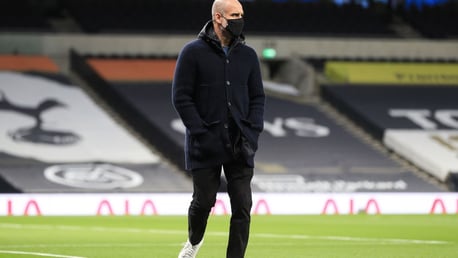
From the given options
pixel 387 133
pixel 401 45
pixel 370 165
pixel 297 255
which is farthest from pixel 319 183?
pixel 297 255

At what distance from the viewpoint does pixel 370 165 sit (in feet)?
103

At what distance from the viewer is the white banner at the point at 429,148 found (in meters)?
31.3

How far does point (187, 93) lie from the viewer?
9.55m

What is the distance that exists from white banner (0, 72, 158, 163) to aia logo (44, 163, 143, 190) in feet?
1.69

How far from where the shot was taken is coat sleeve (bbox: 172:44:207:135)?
31.1 ft

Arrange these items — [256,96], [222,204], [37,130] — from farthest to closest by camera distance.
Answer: [37,130]
[222,204]
[256,96]

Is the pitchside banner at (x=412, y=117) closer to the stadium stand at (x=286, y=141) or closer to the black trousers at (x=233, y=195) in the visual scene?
the stadium stand at (x=286, y=141)

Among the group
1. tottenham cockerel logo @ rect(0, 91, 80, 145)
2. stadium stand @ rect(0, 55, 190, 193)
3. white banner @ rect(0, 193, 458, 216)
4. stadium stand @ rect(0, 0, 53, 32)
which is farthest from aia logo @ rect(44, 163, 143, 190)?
stadium stand @ rect(0, 0, 53, 32)

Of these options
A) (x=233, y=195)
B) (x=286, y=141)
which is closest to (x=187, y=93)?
(x=233, y=195)

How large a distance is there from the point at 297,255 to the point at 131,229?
562 cm

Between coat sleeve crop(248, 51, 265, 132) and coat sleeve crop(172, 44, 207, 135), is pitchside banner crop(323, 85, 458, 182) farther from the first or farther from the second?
coat sleeve crop(172, 44, 207, 135)

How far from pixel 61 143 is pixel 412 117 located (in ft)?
33.1

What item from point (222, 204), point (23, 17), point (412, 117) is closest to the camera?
point (222, 204)

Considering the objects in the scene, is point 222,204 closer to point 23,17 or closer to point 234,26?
point 23,17
